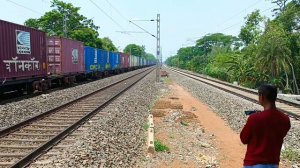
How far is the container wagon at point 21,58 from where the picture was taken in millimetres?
16484

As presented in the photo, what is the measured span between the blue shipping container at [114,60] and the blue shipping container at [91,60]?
26.5ft

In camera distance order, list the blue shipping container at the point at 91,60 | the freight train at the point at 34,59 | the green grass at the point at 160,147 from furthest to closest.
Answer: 1. the blue shipping container at the point at 91,60
2. the freight train at the point at 34,59
3. the green grass at the point at 160,147

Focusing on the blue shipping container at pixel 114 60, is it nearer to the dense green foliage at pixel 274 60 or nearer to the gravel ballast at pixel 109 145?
the dense green foliage at pixel 274 60

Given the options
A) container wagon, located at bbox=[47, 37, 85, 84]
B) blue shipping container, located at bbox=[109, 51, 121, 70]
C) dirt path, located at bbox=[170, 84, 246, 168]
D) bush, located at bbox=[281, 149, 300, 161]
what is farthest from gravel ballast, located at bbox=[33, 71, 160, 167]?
blue shipping container, located at bbox=[109, 51, 121, 70]

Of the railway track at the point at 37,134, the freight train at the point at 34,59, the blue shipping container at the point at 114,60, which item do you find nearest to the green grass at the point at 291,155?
the railway track at the point at 37,134

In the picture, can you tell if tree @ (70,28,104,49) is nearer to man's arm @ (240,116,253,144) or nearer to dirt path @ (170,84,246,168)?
dirt path @ (170,84,246,168)

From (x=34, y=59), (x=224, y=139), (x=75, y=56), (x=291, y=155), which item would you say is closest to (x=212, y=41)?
(x=75, y=56)

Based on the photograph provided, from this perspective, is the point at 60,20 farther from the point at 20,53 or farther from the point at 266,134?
the point at 266,134

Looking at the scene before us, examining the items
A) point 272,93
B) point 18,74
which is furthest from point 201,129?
point 18,74

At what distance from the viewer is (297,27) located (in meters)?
41.7

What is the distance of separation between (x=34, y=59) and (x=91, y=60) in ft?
51.5

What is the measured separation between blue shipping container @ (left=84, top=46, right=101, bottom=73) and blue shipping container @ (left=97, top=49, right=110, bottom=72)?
1208 millimetres

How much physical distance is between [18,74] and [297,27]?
3356 cm

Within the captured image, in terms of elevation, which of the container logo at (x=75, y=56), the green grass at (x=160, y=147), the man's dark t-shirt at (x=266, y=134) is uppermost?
the container logo at (x=75, y=56)
